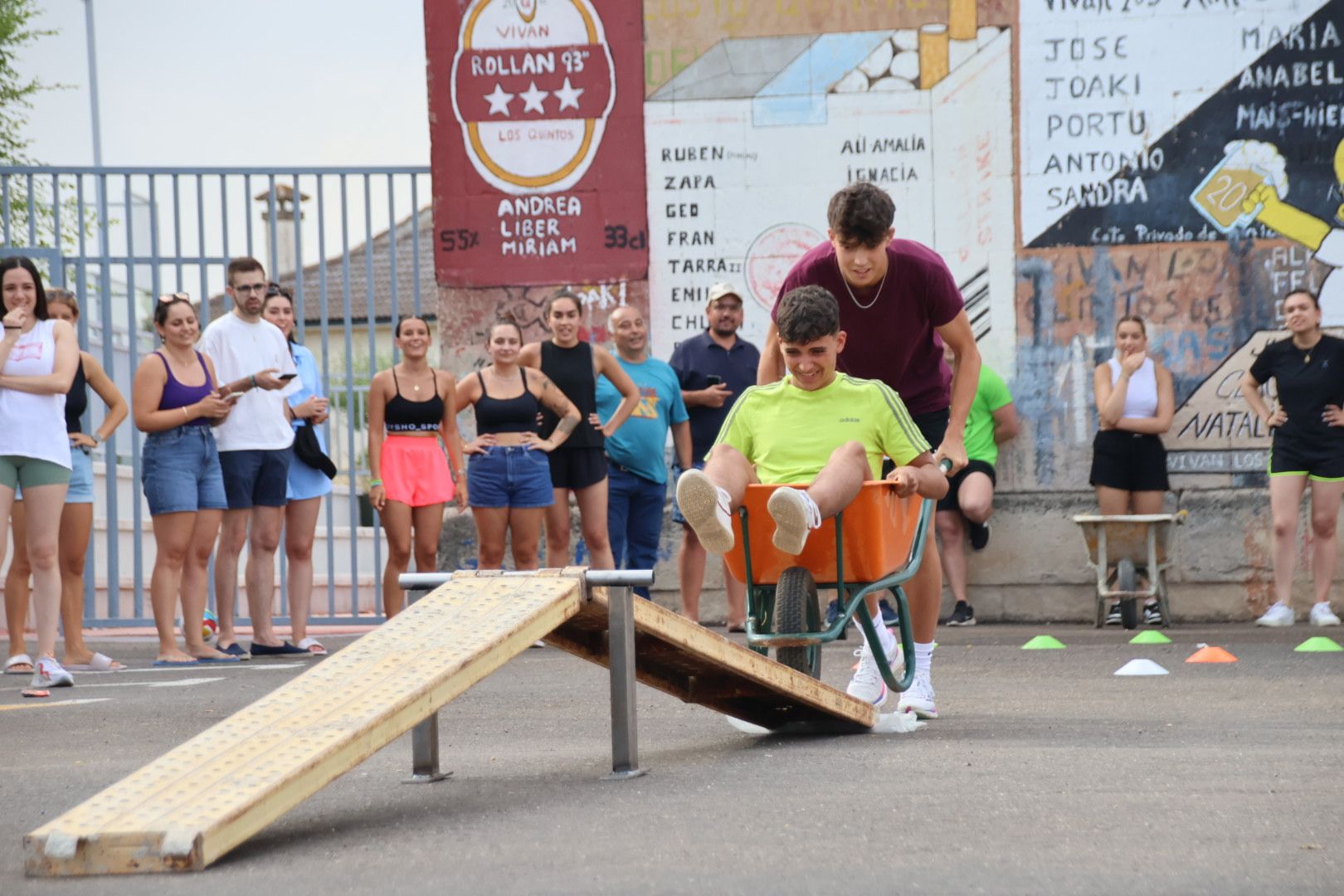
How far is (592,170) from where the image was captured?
12938mm

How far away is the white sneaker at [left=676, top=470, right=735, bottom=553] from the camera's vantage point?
5.52m

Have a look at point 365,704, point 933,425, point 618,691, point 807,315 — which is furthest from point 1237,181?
point 365,704

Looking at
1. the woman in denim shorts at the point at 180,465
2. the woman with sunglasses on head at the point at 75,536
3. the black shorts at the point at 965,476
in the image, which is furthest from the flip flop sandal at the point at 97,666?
the black shorts at the point at 965,476

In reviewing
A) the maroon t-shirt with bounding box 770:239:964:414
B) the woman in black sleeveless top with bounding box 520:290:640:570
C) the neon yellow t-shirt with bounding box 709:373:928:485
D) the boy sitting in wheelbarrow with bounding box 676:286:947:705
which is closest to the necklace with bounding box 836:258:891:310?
the maroon t-shirt with bounding box 770:239:964:414

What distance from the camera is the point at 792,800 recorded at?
4.48 m

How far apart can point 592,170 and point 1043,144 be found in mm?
3151

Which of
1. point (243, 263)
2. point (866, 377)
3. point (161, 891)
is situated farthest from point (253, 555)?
point (161, 891)

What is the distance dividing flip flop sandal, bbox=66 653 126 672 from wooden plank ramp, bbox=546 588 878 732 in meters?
4.99

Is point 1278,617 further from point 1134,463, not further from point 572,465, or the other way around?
point 572,465

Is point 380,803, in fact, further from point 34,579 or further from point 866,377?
point 34,579

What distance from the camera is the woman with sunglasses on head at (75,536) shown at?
963cm

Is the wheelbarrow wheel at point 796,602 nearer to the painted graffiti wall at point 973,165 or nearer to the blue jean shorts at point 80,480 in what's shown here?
the blue jean shorts at point 80,480

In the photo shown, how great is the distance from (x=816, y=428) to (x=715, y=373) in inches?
234

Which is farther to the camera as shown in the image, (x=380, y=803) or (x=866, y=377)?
(x=866, y=377)
